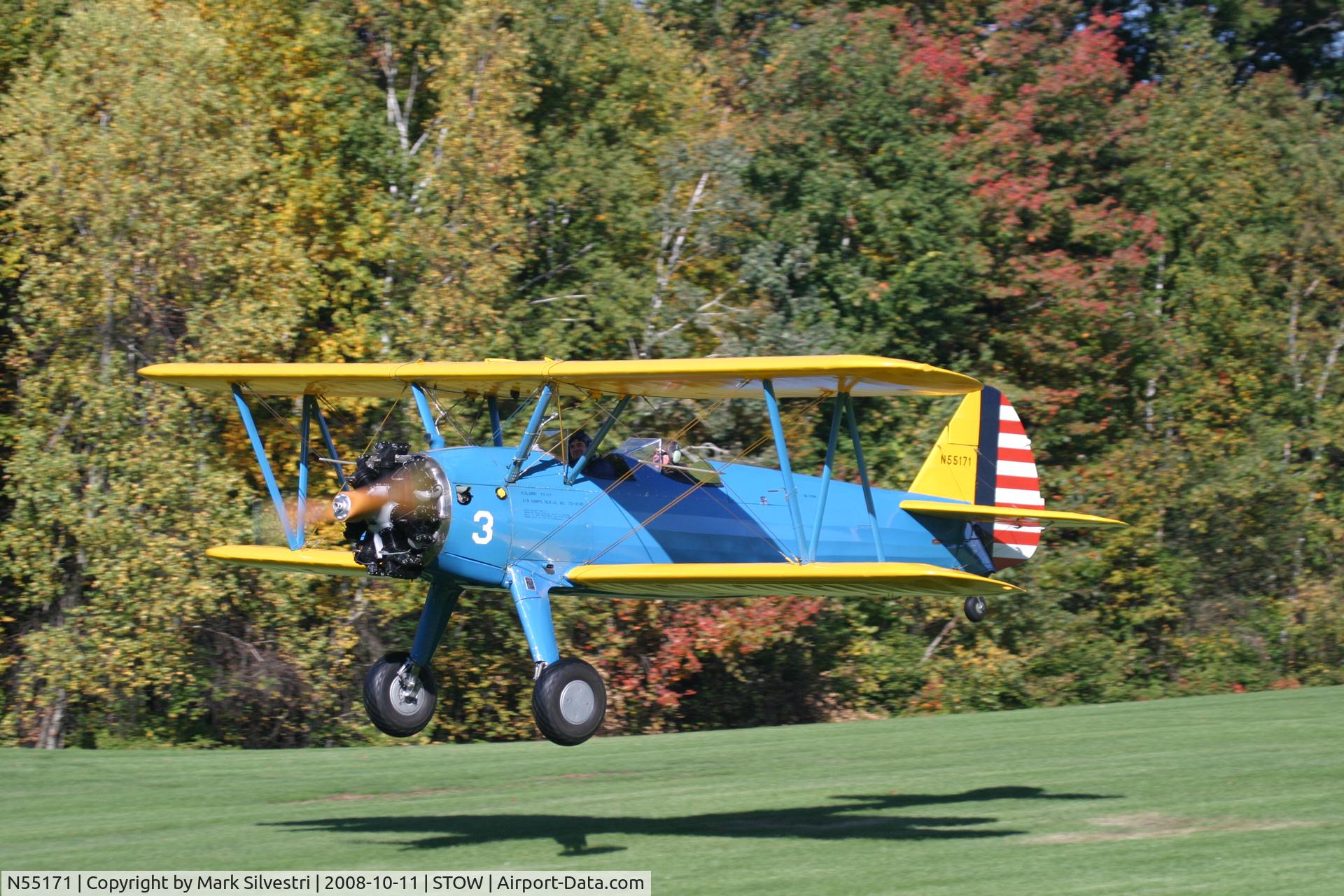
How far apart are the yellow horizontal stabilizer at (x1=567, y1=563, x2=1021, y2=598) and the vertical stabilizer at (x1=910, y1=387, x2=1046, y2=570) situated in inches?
142

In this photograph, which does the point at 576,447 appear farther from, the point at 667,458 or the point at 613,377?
the point at 613,377

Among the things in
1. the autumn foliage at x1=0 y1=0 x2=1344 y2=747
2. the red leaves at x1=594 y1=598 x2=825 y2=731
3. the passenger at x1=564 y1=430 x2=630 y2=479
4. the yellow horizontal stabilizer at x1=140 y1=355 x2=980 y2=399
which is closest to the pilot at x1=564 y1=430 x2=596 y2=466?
the passenger at x1=564 y1=430 x2=630 y2=479

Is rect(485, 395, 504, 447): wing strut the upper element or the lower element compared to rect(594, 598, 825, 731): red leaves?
upper

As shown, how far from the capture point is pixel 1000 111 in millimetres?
28344

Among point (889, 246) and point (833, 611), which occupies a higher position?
point (889, 246)

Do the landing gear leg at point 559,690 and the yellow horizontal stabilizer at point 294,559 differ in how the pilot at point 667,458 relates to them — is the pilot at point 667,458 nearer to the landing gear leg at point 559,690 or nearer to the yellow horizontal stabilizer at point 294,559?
the landing gear leg at point 559,690

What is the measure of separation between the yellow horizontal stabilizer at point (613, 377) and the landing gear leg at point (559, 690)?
1446 millimetres

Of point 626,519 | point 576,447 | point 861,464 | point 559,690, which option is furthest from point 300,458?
point 861,464

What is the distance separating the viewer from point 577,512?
1092 centimetres

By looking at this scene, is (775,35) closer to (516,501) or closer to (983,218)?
(983,218)

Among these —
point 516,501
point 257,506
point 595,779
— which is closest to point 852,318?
point 257,506

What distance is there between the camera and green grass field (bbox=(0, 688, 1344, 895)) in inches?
420

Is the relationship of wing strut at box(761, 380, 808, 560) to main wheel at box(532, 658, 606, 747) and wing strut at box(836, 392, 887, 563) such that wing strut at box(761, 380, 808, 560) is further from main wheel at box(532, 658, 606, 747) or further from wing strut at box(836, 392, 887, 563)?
main wheel at box(532, 658, 606, 747)

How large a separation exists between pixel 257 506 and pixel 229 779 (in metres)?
5.80
